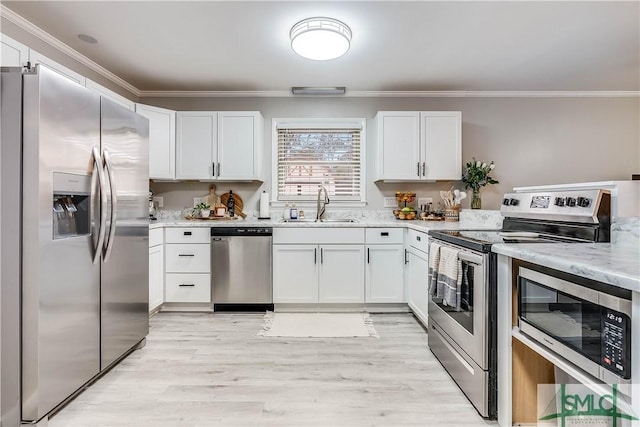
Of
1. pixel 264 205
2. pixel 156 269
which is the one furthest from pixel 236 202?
pixel 156 269

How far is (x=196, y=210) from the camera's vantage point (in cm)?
380

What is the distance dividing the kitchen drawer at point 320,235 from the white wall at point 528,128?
4.27 feet

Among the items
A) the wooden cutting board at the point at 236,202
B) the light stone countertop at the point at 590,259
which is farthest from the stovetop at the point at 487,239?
the wooden cutting board at the point at 236,202

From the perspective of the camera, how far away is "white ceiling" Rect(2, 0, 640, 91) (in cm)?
222

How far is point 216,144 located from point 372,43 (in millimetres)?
1951

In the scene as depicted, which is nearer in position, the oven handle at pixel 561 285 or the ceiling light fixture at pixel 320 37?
the oven handle at pixel 561 285

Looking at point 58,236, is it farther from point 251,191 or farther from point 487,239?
point 251,191

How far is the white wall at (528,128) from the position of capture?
3.86 meters

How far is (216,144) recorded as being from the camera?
11.8 ft

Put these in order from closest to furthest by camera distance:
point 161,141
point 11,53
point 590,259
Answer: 1. point 590,259
2. point 11,53
3. point 161,141

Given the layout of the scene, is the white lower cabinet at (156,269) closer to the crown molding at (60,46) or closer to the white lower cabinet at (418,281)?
the crown molding at (60,46)

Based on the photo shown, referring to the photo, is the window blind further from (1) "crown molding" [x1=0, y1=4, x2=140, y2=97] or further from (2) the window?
(1) "crown molding" [x1=0, y1=4, x2=140, y2=97]

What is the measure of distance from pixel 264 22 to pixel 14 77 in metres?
1.55

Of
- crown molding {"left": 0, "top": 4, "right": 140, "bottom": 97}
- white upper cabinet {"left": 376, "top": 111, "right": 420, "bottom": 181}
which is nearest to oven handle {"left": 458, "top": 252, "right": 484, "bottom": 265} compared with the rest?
white upper cabinet {"left": 376, "top": 111, "right": 420, "bottom": 181}
